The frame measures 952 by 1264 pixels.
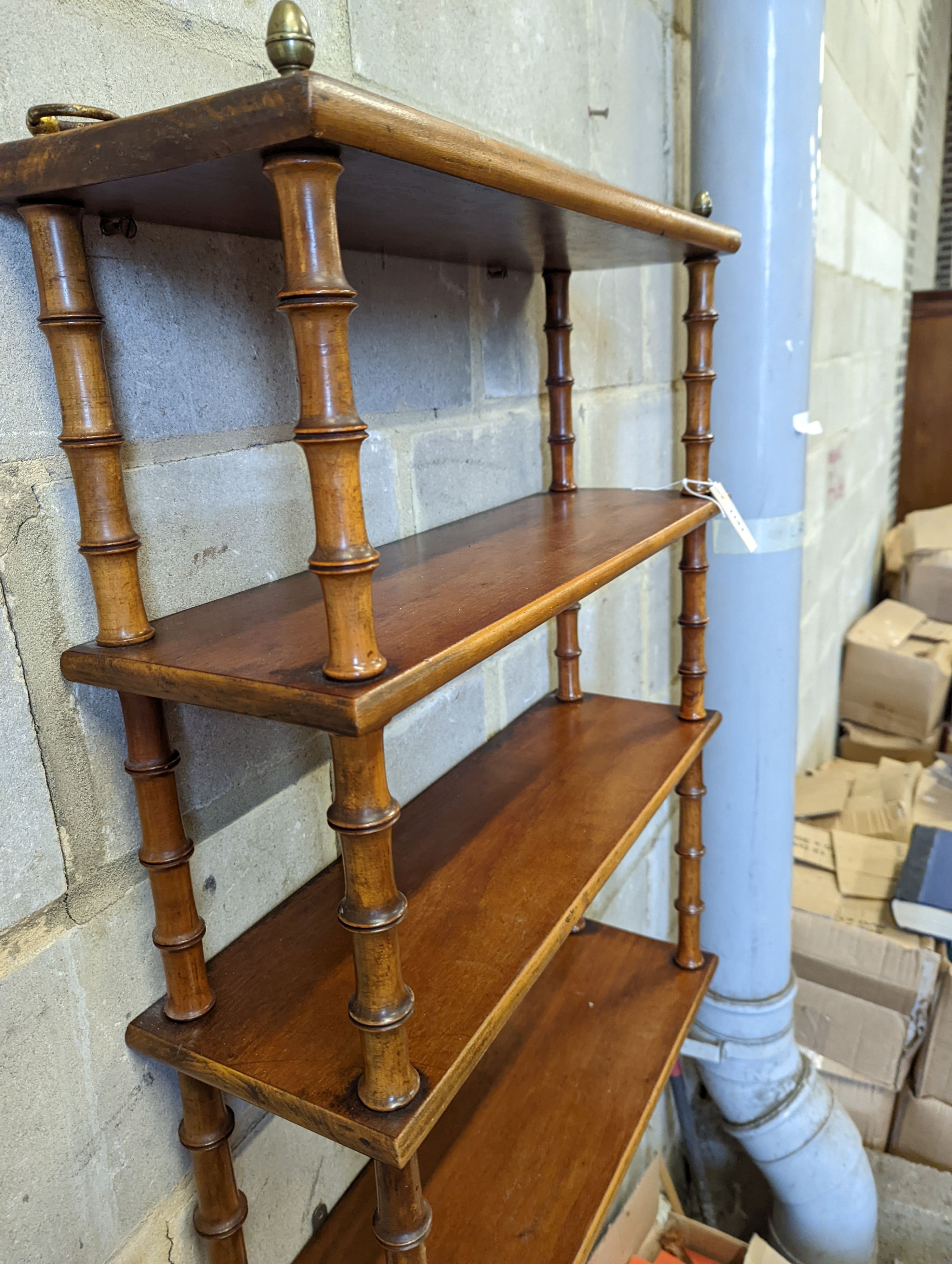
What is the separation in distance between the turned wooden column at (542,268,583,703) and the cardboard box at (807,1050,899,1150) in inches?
45.4

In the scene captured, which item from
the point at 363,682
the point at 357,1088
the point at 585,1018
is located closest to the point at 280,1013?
the point at 357,1088

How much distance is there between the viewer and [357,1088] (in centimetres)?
58

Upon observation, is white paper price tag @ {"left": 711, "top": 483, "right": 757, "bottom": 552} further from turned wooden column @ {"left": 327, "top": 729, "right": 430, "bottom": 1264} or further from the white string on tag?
turned wooden column @ {"left": 327, "top": 729, "right": 430, "bottom": 1264}

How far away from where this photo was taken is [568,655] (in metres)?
1.17

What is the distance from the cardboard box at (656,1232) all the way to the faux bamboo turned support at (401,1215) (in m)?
0.89

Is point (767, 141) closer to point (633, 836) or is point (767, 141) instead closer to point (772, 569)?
point (772, 569)

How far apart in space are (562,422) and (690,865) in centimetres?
57

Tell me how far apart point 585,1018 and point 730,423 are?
90cm

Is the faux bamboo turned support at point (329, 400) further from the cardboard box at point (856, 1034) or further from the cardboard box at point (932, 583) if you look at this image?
the cardboard box at point (932, 583)

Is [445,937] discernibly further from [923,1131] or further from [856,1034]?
A: [923,1131]

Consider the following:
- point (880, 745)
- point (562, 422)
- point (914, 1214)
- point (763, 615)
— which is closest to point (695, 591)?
point (562, 422)

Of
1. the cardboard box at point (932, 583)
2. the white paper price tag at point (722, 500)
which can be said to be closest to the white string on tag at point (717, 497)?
the white paper price tag at point (722, 500)

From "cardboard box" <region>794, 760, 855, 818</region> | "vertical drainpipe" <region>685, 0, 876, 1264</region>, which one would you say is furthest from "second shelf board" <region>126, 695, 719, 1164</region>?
"cardboard box" <region>794, 760, 855, 818</region>

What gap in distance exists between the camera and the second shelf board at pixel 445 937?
0.59 m
